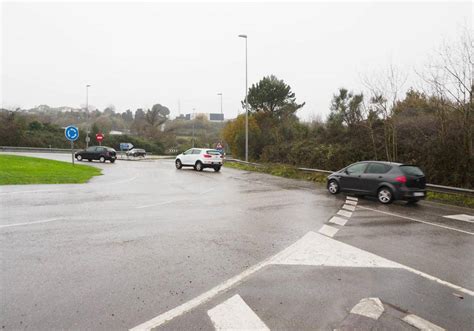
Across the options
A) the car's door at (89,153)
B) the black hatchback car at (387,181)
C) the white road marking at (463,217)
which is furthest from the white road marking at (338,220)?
the car's door at (89,153)

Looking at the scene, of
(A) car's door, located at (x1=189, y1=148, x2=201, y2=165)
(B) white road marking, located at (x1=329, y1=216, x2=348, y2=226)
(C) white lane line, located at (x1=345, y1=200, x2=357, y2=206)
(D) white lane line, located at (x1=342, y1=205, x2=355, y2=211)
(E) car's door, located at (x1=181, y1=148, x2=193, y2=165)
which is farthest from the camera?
(E) car's door, located at (x1=181, y1=148, x2=193, y2=165)

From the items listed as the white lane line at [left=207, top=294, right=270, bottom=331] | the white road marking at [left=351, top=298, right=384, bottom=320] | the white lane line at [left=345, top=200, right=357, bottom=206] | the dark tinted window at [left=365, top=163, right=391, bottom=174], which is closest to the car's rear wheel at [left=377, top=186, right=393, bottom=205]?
the dark tinted window at [left=365, top=163, right=391, bottom=174]

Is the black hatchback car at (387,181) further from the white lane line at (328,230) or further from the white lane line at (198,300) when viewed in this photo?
the white lane line at (198,300)

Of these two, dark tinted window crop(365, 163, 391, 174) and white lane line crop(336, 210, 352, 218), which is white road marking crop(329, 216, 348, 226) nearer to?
white lane line crop(336, 210, 352, 218)

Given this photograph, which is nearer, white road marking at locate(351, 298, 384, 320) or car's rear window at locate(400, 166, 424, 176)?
white road marking at locate(351, 298, 384, 320)

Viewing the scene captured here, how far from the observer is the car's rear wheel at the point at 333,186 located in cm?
1472

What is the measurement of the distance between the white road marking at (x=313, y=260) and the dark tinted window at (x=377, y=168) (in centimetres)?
697

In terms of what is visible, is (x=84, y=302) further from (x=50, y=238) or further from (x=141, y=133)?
(x=141, y=133)

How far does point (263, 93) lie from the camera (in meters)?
39.2

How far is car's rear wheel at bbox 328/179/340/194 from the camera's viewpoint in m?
14.7

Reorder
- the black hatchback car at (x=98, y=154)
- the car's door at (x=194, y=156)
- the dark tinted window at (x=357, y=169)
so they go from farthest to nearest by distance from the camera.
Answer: the black hatchback car at (x=98, y=154) → the car's door at (x=194, y=156) → the dark tinted window at (x=357, y=169)

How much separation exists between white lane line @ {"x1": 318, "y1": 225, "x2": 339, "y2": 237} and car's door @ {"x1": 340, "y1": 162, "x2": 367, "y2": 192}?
6.10 metres

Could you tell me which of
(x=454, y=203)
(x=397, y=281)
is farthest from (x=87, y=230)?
(x=454, y=203)

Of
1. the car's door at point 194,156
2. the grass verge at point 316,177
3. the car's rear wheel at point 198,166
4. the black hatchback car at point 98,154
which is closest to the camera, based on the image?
the grass verge at point 316,177
